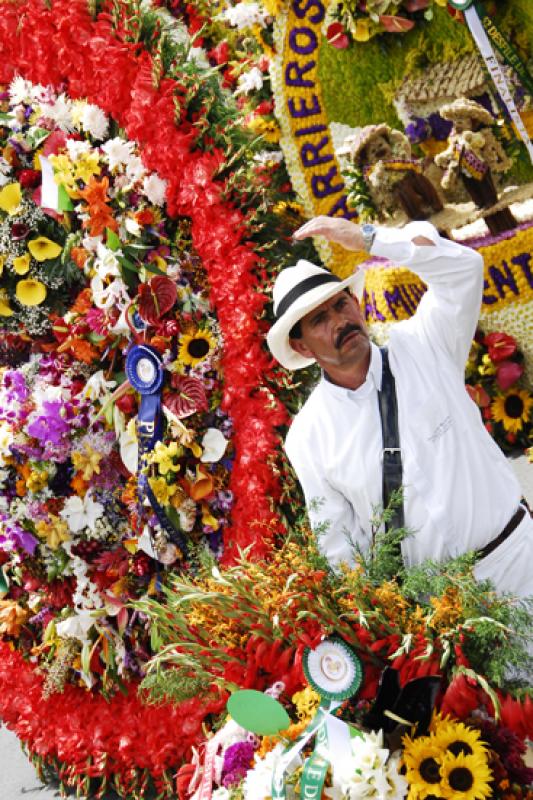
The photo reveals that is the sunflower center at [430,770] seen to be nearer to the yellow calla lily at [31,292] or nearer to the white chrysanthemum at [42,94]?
the yellow calla lily at [31,292]

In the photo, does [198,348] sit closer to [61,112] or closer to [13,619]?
[61,112]

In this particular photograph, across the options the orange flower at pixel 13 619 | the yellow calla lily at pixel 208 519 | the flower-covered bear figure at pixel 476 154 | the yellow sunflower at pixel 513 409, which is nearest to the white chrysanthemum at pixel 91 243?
the yellow calla lily at pixel 208 519

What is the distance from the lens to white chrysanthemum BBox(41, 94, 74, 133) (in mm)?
4035

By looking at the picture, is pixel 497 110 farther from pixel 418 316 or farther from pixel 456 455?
pixel 456 455

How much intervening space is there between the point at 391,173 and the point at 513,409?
1.46 m

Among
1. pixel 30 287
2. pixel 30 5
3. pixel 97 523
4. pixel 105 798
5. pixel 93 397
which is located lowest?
pixel 105 798

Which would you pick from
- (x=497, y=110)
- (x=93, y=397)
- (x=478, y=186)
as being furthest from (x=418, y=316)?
(x=497, y=110)

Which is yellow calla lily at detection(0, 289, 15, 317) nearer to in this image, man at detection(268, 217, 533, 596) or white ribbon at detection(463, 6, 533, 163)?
man at detection(268, 217, 533, 596)

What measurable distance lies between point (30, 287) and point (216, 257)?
39.6 inches

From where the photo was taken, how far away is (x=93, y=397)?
3957 millimetres

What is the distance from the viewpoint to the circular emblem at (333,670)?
2.28 meters

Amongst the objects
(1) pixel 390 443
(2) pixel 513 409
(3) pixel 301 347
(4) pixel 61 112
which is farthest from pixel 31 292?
(2) pixel 513 409

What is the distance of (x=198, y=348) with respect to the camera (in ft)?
12.1

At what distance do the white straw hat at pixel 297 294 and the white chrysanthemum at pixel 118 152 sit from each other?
1.26m
